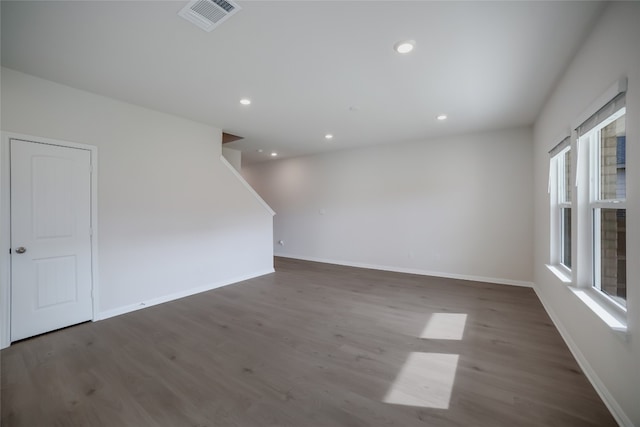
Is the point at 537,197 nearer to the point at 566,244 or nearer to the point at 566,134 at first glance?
the point at 566,244

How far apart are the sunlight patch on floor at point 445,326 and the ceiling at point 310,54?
271 centimetres

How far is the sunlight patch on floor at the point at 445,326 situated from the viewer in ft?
9.09

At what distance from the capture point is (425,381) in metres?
2.04

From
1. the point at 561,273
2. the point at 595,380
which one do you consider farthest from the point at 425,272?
the point at 595,380

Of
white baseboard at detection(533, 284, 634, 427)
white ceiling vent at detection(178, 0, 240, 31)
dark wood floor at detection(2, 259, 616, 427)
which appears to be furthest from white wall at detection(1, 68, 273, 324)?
white baseboard at detection(533, 284, 634, 427)

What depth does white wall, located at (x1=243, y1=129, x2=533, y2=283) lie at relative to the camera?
179 inches

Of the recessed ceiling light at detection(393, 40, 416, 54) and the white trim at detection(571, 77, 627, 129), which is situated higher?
the recessed ceiling light at detection(393, 40, 416, 54)

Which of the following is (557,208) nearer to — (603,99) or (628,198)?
(603,99)

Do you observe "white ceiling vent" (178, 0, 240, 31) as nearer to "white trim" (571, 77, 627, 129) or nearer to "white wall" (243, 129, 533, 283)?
"white trim" (571, 77, 627, 129)

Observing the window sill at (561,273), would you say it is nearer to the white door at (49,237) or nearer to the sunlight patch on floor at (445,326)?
the sunlight patch on floor at (445,326)

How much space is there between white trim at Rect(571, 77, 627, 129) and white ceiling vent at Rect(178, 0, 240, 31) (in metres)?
2.44

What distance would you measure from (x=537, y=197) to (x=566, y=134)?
184 centimetres

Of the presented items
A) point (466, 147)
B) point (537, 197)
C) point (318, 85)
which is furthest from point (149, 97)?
point (537, 197)

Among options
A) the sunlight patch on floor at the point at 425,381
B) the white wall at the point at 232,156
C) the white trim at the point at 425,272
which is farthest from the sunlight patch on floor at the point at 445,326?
the white wall at the point at 232,156
